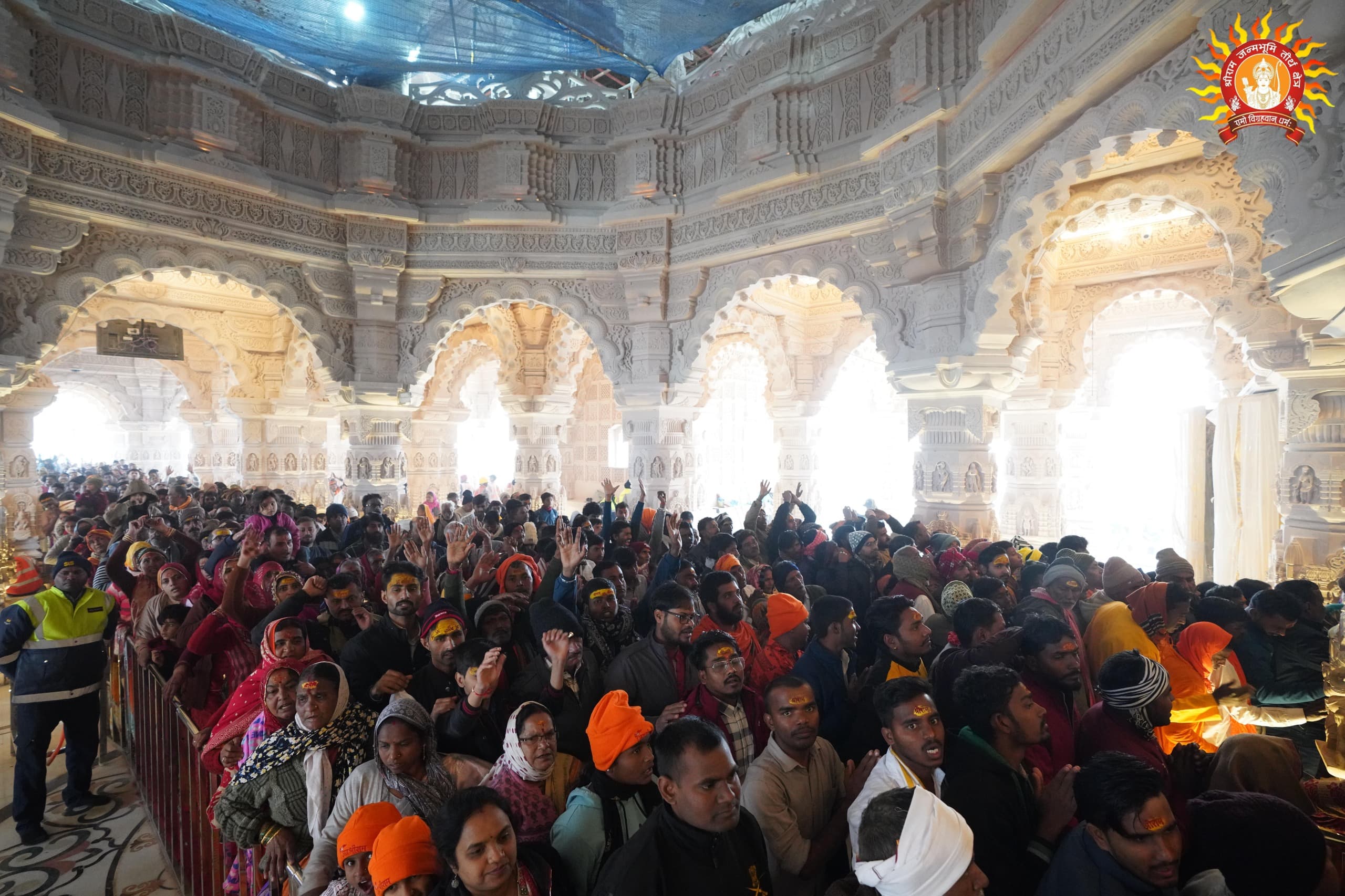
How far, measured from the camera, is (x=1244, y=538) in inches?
264

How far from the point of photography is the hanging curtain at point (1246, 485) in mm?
6406

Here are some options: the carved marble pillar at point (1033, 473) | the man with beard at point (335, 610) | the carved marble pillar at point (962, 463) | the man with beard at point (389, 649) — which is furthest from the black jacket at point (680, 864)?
the carved marble pillar at point (1033, 473)

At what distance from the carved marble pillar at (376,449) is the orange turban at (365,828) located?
26.8ft

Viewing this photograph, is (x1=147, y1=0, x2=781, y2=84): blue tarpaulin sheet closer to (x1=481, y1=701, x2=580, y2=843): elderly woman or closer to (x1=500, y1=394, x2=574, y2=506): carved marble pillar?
(x1=500, y1=394, x2=574, y2=506): carved marble pillar

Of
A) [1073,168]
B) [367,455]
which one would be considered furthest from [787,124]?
[367,455]

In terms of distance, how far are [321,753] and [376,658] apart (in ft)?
2.29

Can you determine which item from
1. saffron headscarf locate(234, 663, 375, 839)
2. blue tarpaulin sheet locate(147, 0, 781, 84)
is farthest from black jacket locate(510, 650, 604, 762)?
blue tarpaulin sheet locate(147, 0, 781, 84)

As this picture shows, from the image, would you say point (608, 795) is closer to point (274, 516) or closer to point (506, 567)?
point (506, 567)

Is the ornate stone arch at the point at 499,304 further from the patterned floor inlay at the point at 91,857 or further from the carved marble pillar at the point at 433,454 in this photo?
the patterned floor inlay at the point at 91,857

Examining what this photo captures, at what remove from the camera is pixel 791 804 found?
195cm

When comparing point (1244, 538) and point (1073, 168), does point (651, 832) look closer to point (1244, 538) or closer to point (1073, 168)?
point (1073, 168)

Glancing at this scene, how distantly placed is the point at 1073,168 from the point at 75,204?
921 centimetres

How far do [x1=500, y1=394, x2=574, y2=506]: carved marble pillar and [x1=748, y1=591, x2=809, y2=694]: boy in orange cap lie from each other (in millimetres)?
8799

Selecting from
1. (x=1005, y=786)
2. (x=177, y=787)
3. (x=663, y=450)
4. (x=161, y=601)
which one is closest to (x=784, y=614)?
(x=1005, y=786)
